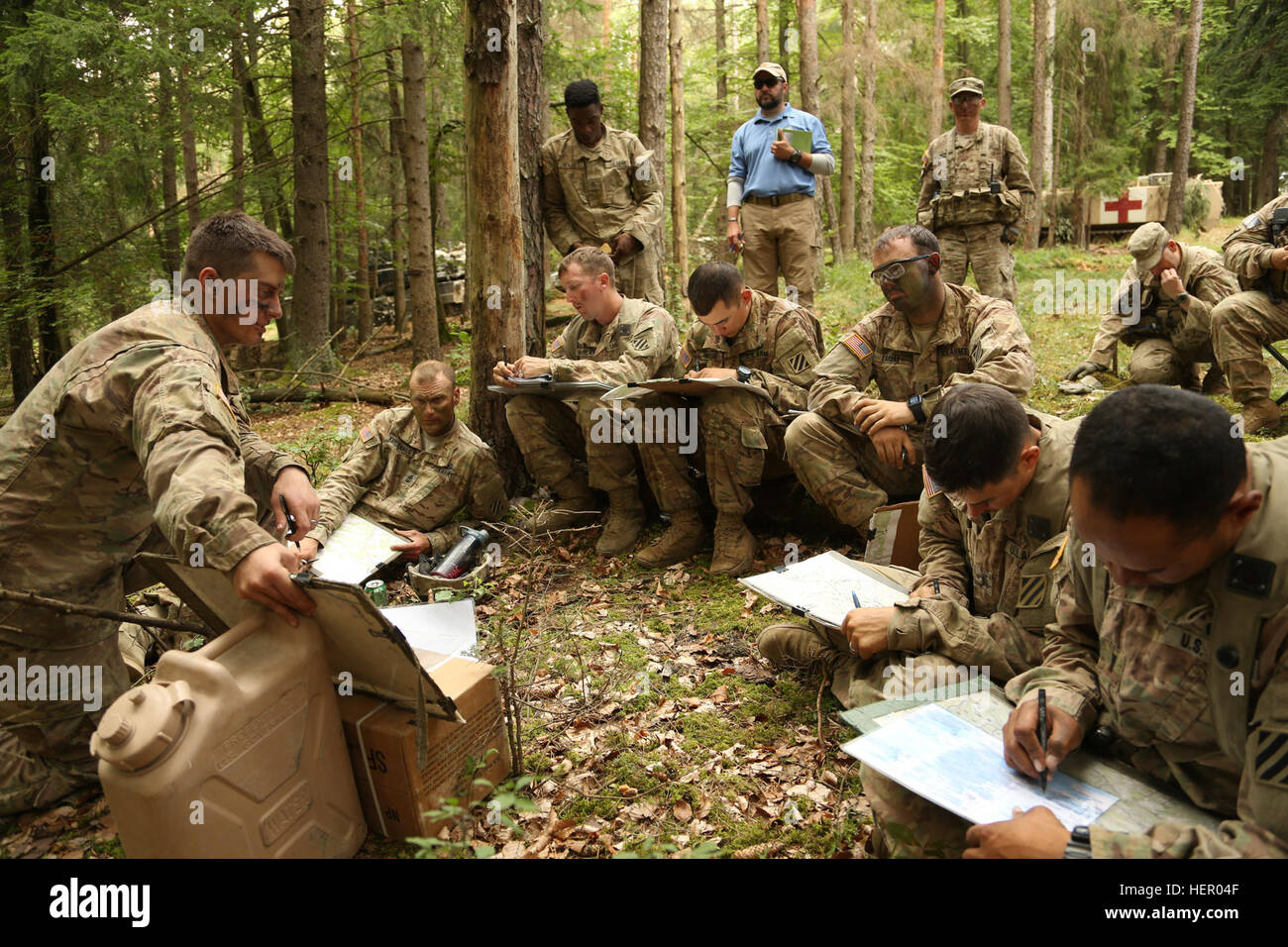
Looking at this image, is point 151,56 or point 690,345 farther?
point 151,56

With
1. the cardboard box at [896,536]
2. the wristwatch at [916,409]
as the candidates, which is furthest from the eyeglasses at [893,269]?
the cardboard box at [896,536]

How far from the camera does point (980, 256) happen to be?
7.16 metres

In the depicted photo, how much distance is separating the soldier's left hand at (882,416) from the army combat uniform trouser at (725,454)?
637 mm

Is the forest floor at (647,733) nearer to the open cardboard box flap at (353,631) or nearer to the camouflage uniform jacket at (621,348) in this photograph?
the open cardboard box flap at (353,631)

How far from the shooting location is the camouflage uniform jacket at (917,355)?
13.4 feet

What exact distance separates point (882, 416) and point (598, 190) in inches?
128

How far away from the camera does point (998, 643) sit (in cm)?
279

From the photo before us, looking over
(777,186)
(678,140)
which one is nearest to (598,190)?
(777,186)

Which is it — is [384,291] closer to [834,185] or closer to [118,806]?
[834,185]

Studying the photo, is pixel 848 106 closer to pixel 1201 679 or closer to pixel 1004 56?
pixel 1004 56

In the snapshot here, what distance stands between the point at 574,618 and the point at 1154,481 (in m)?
3.06

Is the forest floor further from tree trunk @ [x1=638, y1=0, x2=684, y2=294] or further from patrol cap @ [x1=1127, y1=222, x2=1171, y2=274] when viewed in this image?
tree trunk @ [x1=638, y1=0, x2=684, y2=294]
